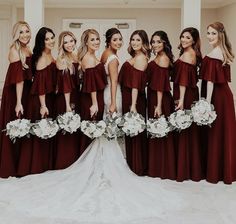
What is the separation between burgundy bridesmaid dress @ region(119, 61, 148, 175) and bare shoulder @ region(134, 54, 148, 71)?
4 centimetres

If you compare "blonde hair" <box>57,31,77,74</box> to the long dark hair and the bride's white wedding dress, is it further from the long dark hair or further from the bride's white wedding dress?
the bride's white wedding dress

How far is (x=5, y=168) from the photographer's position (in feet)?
14.5

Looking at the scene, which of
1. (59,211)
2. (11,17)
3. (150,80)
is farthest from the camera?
(11,17)

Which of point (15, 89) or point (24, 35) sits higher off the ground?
point (24, 35)

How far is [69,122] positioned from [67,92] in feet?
1.10

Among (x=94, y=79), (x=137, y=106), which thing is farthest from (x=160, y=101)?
(x=94, y=79)

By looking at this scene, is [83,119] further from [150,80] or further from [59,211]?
[59,211]

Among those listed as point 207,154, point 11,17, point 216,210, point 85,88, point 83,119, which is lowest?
point 216,210

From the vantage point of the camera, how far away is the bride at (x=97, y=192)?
3.27 m

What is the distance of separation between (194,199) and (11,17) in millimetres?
11701

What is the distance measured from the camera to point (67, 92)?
167 inches

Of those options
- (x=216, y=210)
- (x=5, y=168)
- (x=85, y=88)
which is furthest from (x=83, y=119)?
(x=216, y=210)

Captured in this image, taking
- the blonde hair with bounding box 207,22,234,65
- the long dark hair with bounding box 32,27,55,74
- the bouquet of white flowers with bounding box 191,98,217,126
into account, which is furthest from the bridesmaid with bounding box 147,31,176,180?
the long dark hair with bounding box 32,27,55,74

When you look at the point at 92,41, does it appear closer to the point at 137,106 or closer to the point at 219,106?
the point at 137,106
